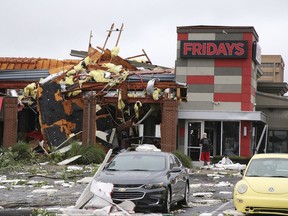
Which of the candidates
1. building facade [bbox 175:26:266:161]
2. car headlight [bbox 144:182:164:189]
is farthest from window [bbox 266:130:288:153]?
car headlight [bbox 144:182:164:189]

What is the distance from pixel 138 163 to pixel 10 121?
854 inches

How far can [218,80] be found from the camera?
1586 inches

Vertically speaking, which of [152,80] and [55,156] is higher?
[152,80]

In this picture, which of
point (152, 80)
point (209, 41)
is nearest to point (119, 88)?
point (152, 80)

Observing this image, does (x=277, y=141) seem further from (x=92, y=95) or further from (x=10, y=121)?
A: (x=10, y=121)

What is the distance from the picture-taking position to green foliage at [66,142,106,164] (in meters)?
31.1

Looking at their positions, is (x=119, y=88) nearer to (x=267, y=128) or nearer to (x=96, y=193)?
(x=267, y=128)

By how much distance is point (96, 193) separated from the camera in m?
14.1

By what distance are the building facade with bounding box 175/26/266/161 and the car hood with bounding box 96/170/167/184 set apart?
2410 cm

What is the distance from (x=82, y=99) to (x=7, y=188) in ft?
55.8

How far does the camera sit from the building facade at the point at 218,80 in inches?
1547

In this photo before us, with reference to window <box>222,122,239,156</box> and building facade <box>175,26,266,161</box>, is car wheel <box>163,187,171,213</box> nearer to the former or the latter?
building facade <box>175,26,266,161</box>

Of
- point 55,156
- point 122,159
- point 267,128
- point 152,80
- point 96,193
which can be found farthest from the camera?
point 267,128

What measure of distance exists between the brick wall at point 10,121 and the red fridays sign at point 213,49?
36.8 feet
